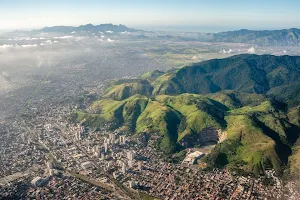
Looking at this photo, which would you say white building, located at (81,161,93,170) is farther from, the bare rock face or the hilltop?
the bare rock face

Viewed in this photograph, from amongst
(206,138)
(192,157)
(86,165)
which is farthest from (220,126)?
(86,165)

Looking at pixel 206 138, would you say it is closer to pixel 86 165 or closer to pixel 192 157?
pixel 192 157

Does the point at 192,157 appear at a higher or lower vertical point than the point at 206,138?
lower

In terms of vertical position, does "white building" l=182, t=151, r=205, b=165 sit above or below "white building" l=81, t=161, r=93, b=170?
above

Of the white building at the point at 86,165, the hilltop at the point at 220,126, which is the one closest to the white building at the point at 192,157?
the hilltop at the point at 220,126

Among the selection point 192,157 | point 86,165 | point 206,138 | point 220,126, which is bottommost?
point 86,165

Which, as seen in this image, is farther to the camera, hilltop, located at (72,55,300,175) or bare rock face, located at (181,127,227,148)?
bare rock face, located at (181,127,227,148)

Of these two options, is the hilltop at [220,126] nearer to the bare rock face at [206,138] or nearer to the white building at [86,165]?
the bare rock face at [206,138]

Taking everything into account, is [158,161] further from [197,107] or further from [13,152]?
[13,152]

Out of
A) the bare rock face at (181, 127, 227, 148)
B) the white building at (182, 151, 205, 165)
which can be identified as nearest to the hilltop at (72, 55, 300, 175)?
the bare rock face at (181, 127, 227, 148)

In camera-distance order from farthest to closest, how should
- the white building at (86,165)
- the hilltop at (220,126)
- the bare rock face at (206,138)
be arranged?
the bare rock face at (206,138) → the hilltop at (220,126) → the white building at (86,165)

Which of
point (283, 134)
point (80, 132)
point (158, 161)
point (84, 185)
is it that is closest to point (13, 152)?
point (80, 132)
